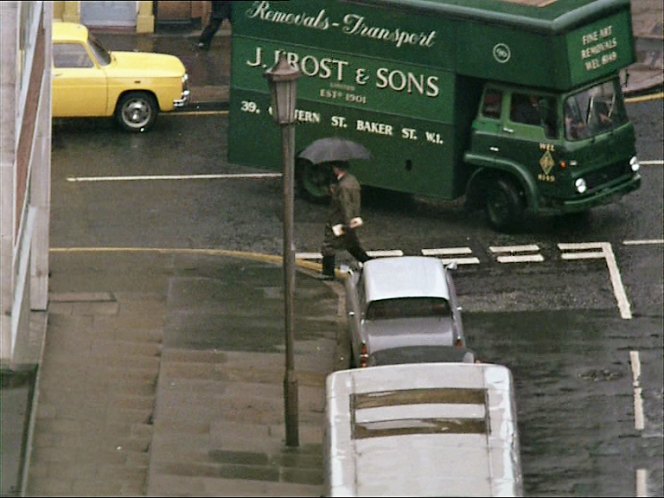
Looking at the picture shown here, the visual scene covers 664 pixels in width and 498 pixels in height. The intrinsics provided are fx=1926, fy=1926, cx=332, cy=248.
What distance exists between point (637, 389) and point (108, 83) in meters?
12.1

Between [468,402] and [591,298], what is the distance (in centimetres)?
765

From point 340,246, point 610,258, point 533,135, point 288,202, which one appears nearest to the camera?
point 288,202

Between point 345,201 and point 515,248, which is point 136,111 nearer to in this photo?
point 345,201

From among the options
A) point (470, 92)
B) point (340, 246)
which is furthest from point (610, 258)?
point (340, 246)

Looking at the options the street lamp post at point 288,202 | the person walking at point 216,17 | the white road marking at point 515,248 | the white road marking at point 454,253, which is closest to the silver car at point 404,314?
the street lamp post at point 288,202

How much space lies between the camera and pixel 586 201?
89.5 feet

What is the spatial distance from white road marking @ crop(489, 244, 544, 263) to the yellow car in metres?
7.12

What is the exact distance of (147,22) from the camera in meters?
37.7

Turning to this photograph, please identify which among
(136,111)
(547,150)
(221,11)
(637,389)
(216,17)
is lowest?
(637,389)

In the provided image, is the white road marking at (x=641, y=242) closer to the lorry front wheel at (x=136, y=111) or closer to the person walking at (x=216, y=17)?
the lorry front wheel at (x=136, y=111)

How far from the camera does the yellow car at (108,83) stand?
1229 inches

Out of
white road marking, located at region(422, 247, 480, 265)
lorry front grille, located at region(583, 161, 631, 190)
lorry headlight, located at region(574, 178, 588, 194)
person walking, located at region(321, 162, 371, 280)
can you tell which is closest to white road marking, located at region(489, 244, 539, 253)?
white road marking, located at region(422, 247, 480, 265)

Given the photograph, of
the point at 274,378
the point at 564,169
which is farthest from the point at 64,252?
the point at 564,169

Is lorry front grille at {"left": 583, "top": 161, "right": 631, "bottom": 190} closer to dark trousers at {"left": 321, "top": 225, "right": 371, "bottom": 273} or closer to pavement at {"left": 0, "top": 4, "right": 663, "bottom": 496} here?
dark trousers at {"left": 321, "top": 225, "right": 371, "bottom": 273}
